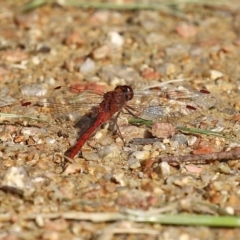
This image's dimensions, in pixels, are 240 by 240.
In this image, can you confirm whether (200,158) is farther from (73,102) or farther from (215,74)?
(215,74)

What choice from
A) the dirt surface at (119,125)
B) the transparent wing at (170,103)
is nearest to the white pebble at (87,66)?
the dirt surface at (119,125)

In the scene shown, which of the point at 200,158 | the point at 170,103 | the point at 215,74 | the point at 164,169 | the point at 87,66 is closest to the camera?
the point at 164,169

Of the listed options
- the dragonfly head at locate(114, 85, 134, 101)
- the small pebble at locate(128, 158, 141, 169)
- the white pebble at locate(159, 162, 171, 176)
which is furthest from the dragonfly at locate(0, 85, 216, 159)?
the white pebble at locate(159, 162, 171, 176)

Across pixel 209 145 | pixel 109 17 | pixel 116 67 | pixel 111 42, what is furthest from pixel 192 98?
pixel 109 17

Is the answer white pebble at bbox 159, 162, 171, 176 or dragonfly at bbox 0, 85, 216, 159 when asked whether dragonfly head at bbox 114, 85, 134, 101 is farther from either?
white pebble at bbox 159, 162, 171, 176

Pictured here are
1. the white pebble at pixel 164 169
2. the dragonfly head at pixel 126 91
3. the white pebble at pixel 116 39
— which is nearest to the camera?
the white pebble at pixel 164 169

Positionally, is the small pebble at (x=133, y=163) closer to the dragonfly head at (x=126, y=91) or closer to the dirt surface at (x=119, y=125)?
the dirt surface at (x=119, y=125)

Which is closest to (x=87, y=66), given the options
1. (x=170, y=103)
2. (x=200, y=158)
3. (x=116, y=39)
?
(x=116, y=39)
